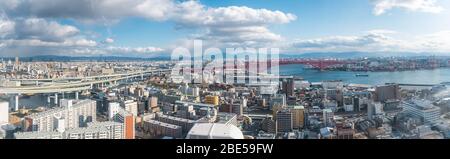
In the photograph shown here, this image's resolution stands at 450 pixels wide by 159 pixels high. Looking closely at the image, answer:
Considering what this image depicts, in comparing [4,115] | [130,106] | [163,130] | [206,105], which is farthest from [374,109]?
[4,115]

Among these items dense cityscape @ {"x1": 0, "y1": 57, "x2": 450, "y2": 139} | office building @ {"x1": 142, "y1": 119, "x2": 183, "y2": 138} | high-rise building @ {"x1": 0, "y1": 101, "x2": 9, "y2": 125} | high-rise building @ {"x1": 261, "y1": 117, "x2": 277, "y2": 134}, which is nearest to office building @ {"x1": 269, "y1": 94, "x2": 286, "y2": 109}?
dense cityscape @ {"x1": 0, "y1": 57, "x2": 450, "y2": 139}

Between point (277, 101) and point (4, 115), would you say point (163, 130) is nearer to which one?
point (4, 115)

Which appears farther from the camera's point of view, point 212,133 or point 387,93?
point 387,93

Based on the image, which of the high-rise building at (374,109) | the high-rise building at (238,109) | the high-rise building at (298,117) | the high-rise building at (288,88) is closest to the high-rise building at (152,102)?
the high-rise building at (238,109)

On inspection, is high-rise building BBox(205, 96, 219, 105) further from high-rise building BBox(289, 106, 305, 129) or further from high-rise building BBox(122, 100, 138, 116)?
high-rise building BBox(289, 106, 305, 129)

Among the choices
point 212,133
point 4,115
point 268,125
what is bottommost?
point 268,125

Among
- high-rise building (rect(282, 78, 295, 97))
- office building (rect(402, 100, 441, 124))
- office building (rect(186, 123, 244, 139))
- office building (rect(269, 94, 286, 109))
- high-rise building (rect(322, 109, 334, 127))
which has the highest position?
office building (rect(186, 123, 244, 139))

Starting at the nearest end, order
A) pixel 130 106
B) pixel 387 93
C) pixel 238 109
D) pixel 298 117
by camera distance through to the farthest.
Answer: pixel 298 117 < pixel 238 109 < pixel 130 106 < pixel 387 93
